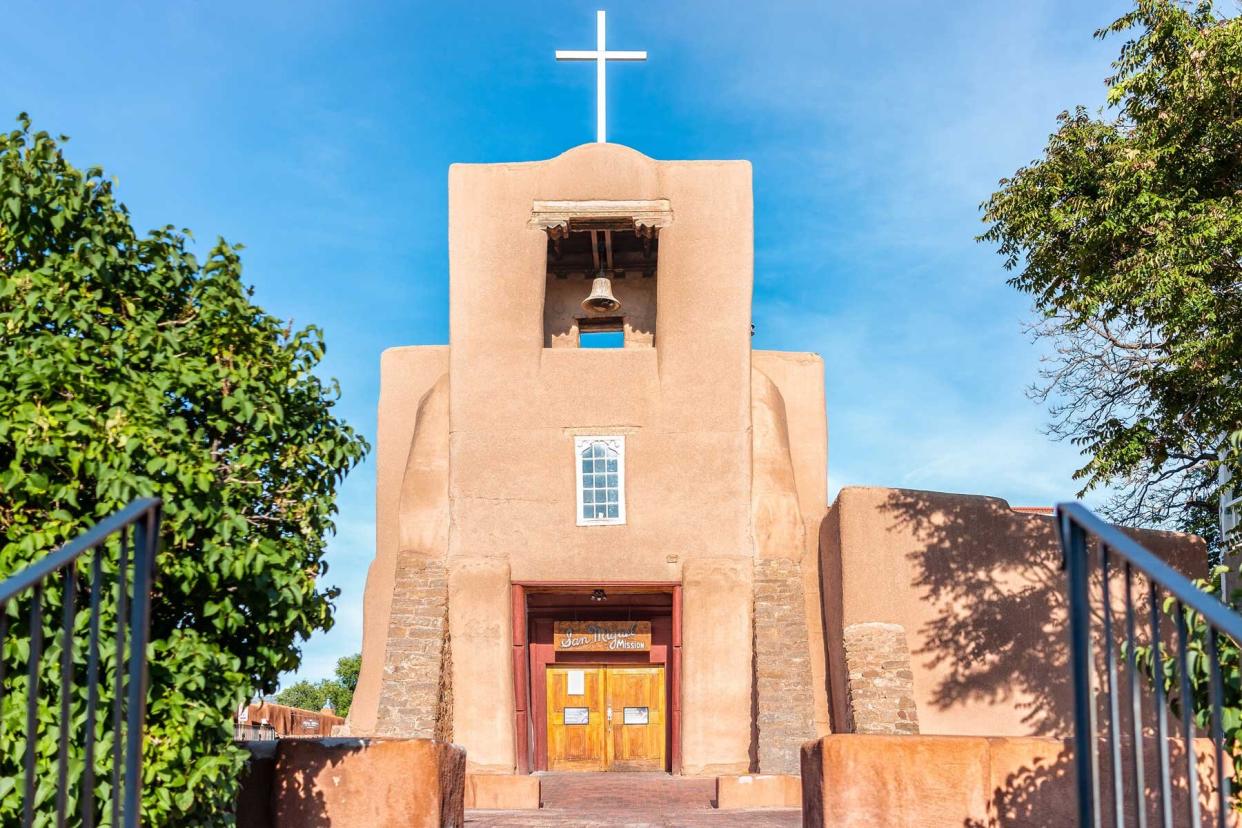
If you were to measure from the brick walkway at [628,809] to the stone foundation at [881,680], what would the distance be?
1.97 m

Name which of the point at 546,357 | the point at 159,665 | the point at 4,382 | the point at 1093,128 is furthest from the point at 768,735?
the point at 4,382

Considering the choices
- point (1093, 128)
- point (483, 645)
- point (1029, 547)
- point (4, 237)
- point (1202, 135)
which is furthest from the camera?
point (483, 645)

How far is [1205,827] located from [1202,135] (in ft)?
23.7

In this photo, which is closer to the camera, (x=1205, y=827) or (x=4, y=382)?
(x=4, y=382)

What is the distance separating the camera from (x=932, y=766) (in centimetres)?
755

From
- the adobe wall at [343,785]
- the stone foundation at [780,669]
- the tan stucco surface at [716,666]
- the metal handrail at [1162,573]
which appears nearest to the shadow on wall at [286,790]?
the adobe wall at [343,785]

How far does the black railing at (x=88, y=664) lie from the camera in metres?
3.47

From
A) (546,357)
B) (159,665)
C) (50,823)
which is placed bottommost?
(50,823)

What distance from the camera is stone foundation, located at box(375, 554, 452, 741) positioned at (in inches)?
597

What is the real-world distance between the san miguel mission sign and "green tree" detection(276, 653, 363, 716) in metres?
32.0

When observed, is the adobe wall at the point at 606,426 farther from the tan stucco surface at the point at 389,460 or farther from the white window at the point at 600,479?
the tan stucco surface at the point at 389,460

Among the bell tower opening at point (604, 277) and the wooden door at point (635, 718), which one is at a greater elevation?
the bell tower opening at point (604, 277)

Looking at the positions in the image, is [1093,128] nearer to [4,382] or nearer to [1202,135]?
[1202,135]

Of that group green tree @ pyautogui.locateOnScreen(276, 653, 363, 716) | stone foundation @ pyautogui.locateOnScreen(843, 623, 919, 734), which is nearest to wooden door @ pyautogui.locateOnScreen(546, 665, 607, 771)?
stone foundation @ pyautogui.locateOnScreen(843, 623, 919, 734)
